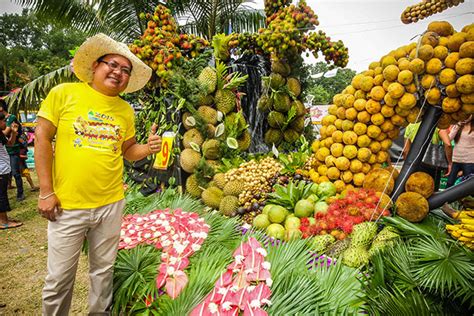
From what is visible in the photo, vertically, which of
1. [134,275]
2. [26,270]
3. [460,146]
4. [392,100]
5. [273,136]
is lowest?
[26,270]

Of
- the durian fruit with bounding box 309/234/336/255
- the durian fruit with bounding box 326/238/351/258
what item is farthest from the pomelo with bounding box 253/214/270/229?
the durian fruit with bounding box 326/238/351/258

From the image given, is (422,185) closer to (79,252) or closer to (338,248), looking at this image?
(338,248)

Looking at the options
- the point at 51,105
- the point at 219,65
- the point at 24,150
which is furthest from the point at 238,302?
the point at 24,150

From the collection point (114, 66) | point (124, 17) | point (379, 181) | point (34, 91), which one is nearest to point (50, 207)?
point (114, 66)

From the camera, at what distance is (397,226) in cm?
209

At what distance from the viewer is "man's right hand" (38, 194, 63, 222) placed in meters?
1.55

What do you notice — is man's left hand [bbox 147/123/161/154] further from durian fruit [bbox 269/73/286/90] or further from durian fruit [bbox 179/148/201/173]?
durian fruit [bbox 269/73/286/90]

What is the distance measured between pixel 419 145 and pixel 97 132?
8.17 feet

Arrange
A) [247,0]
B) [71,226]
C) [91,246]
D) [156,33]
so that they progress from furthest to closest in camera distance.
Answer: [247,0]
[156,33]
[91,246]
[71,226]

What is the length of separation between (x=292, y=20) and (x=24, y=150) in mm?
6319

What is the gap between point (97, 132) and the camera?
1.67m

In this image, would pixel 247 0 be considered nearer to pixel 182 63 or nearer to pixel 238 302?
pixel 182 63

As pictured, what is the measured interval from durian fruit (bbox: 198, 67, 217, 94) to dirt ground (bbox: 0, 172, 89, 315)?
2.67 m

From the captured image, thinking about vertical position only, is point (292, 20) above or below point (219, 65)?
above
